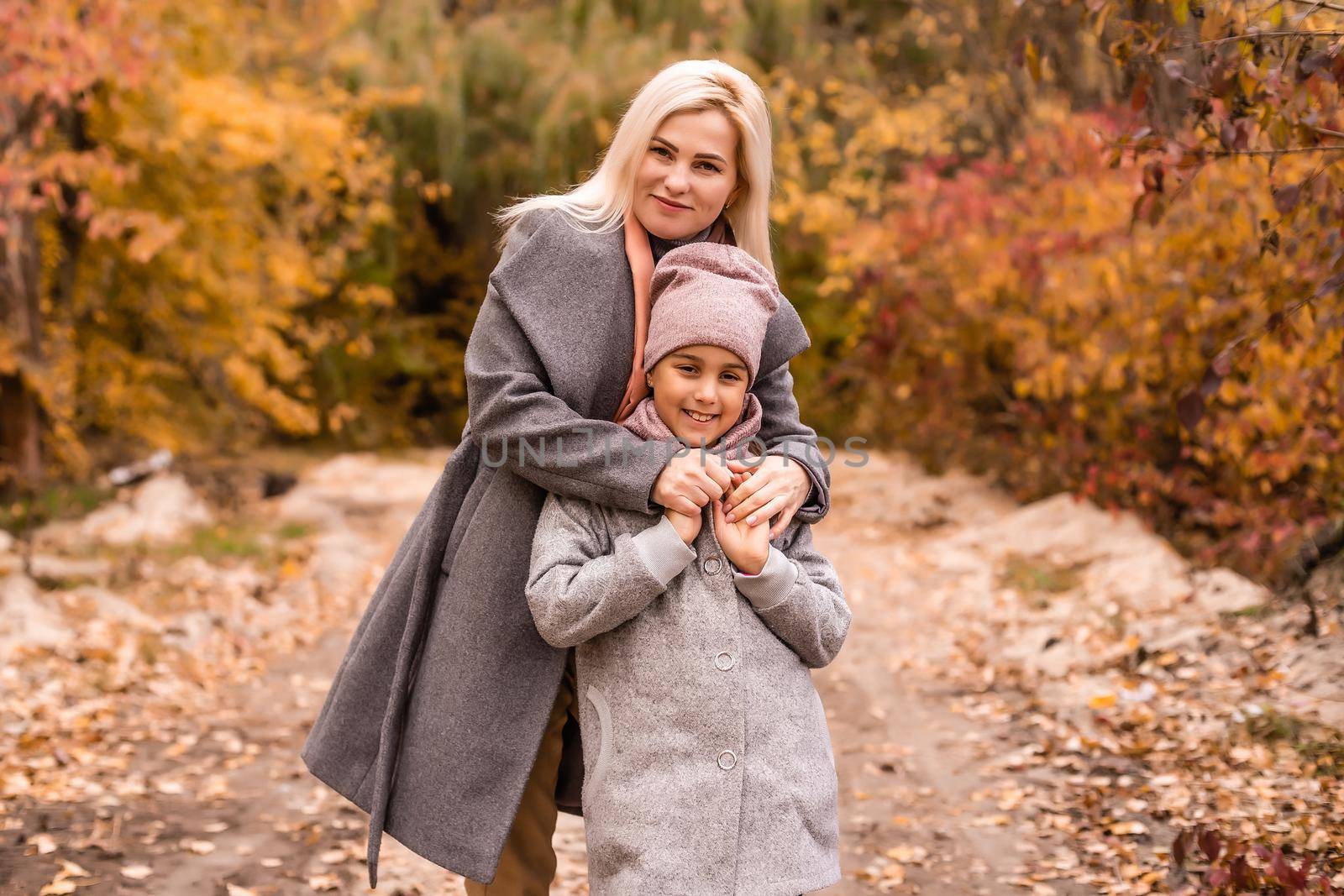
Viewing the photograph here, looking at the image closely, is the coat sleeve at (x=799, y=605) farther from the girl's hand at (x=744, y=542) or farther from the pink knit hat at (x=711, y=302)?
the pink knit hat at (x=711, y=302)

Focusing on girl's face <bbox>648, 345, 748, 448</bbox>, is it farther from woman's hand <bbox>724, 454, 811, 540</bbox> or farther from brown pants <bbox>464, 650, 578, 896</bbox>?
brown pants <bbox>464, 650, 578, 896</bbox>

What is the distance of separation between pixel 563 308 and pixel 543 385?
0.14 metres

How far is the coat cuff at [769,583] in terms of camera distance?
2.07 m

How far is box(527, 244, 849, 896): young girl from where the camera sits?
2.01 meters

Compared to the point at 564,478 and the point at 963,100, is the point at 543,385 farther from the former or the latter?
the point at 963,100

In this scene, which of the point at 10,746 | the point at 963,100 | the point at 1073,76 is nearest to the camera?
the point at 10,746

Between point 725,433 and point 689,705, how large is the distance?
49 centimetres

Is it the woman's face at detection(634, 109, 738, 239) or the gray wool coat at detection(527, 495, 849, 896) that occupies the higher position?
the woman's face at detection(634, 109, 738, 239)

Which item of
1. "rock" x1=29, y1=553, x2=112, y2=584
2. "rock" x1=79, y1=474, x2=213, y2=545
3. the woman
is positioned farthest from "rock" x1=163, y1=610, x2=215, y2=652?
the woman

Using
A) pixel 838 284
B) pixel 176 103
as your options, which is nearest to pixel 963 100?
pixel 838 284

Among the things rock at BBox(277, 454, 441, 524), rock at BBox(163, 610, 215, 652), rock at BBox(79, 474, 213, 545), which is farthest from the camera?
rock at BBox(277, 454, 441, 524)

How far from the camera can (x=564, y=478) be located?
2.12 meters

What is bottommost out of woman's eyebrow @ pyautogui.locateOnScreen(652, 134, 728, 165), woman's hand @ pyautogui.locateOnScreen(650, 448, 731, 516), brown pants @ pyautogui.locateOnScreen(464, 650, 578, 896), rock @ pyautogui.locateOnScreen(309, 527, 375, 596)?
rock @ pyautogui.locateOnScreen(309, 527, 375, 596)

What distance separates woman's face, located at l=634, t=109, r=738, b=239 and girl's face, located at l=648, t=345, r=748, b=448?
309mm
